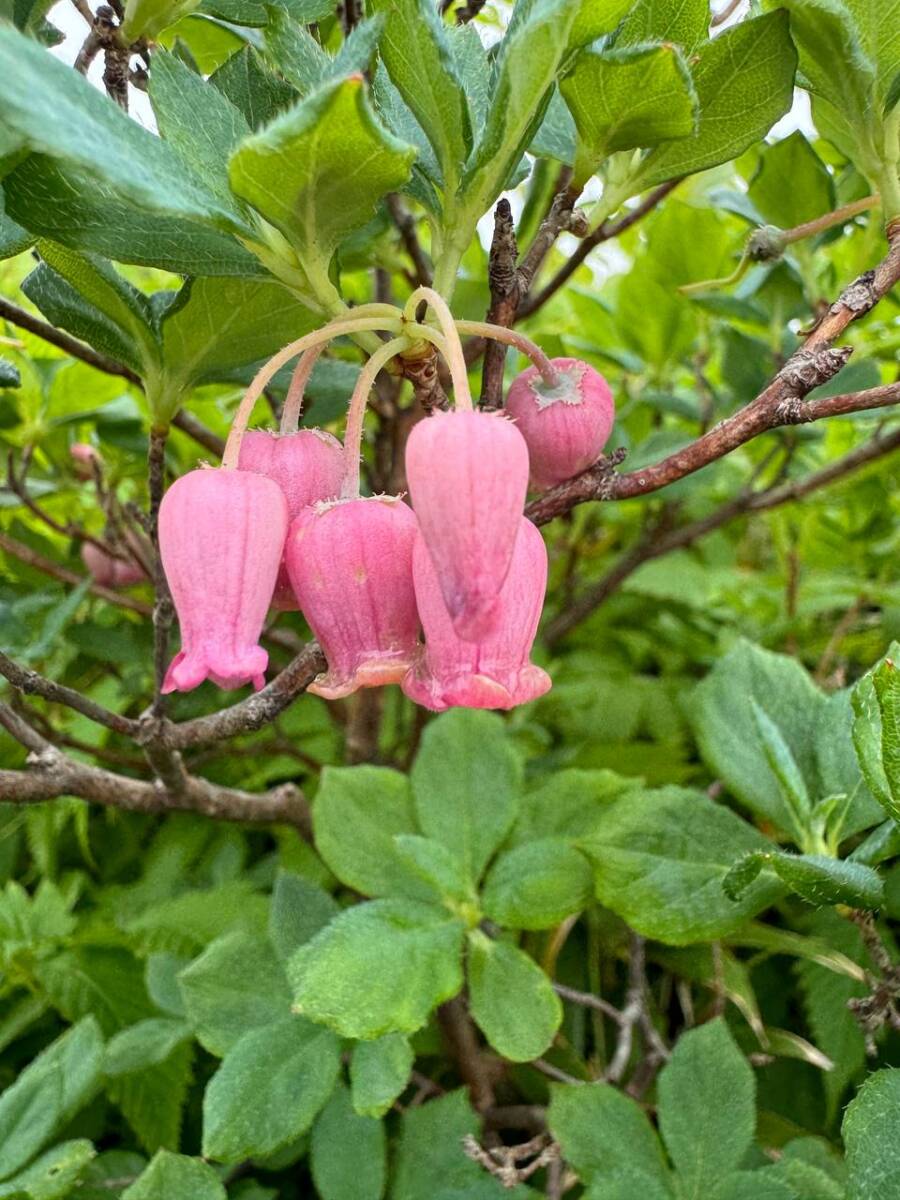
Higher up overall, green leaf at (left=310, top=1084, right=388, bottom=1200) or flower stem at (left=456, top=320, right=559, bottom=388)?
flower stem at (left=456, top=320, right=559, bottom=388)

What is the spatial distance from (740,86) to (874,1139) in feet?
1.82

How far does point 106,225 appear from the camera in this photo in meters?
0.49

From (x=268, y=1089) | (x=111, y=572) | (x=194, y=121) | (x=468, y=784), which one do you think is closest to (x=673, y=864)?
(x=468, y=784)

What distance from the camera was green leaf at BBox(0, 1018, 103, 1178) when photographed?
0.66 metres

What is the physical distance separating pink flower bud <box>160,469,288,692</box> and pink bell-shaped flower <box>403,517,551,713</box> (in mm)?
79

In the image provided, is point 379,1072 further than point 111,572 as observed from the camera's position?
No

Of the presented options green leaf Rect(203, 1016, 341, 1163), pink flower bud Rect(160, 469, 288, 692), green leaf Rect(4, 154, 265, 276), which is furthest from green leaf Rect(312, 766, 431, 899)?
green leaf Rect(4, 154, 265, 276)

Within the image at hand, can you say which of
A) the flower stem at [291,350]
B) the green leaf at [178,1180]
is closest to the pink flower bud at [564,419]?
the flower stem at [291,350]

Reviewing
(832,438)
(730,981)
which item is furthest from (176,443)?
(832,438)

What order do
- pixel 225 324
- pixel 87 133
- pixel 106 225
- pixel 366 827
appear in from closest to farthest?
pixel 87 133, pixel 106 225, pixel 225 324, pixel 366 827

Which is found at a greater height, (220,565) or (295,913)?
(220,565)

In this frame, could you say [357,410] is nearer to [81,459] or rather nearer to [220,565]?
[220,565]

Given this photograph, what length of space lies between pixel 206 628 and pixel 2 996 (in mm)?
632

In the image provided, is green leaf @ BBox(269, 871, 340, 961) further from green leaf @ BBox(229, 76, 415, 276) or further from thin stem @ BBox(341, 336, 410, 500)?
green leaf @ BBox(229, 76, 415, 276)
